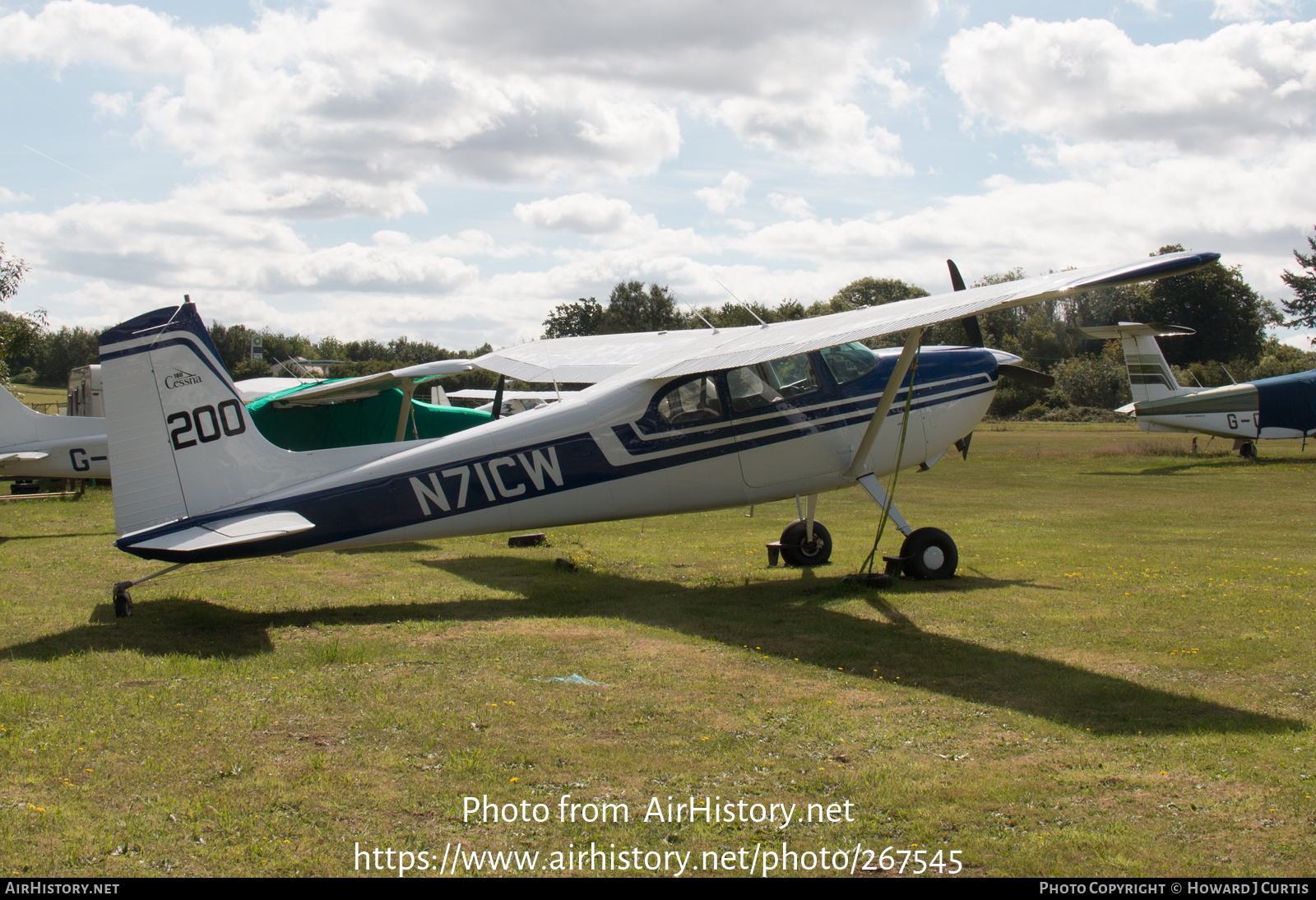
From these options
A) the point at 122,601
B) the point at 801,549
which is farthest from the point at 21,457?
the point at 801,549

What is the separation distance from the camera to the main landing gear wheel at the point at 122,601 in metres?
7.36

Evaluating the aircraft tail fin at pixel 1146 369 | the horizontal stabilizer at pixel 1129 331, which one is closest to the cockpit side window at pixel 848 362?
the horizontal stabilizer at pixel 1129 331

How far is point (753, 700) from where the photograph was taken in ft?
17.6

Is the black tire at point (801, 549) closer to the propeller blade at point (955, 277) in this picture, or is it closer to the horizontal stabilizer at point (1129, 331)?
the propeller blade at point (955, 277)

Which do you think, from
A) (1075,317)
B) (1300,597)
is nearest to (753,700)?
(1300,597)

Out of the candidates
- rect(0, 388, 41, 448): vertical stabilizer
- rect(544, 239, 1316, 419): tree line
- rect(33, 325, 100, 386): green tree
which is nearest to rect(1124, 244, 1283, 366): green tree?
rect(544, 239, 1316, 419): tree line

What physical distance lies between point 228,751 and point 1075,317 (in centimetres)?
8125

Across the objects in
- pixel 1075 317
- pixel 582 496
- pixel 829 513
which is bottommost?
pixel 829 513

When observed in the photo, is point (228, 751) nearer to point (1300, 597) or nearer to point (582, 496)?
point (582, 496)

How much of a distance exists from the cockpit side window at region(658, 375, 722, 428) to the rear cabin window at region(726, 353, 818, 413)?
18 cm

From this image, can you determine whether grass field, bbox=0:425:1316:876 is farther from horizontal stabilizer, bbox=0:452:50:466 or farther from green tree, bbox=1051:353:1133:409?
green tree, bbox=1051:353:1133:409

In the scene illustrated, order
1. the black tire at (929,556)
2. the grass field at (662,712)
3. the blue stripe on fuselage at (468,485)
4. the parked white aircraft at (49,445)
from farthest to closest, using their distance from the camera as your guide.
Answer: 1. the parked white aircraft at (49,445)
2. the black tire at (929,556)
3. the blue stripe on fuselage at (468,485)
4. the grass field at (662,712)

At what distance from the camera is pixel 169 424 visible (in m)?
7.21

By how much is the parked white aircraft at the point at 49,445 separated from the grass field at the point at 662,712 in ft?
19.6
